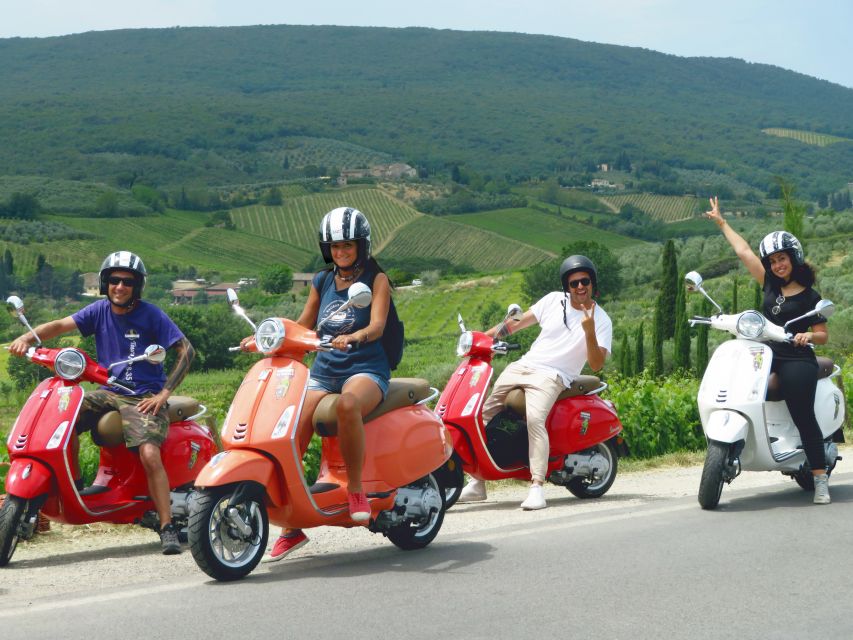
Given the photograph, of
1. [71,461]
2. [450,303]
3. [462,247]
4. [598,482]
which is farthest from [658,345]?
[462,247]

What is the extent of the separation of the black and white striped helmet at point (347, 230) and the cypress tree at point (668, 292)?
4718cm

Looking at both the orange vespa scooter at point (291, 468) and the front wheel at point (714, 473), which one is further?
A: the front wheel at point (714, 473)

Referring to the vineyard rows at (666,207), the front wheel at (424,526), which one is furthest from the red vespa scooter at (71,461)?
the vineyard rows at (666,207)

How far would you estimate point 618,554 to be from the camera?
23.4 ft

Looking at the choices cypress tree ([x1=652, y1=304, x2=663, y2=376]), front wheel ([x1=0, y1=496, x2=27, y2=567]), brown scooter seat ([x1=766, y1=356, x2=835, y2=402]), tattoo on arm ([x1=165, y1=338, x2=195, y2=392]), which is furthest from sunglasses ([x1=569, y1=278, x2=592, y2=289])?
cypress tree ([x1=652, y1=304, x2=663, y2=376])

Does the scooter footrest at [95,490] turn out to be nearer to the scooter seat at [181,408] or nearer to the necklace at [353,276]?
the scooter seat at [181,408]

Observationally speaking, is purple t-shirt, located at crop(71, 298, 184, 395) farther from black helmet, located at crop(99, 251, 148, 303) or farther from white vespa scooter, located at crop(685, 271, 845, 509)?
white vespa scooter, located at crop(685, 271, 845, 509)

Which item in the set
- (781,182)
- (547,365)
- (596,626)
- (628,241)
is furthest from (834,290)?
(628,241)

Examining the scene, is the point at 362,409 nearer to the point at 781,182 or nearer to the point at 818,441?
the point at 818,441

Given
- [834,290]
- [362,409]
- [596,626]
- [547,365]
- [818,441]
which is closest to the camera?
[596,626]

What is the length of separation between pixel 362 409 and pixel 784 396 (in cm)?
342

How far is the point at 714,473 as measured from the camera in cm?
856

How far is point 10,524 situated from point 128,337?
139cm

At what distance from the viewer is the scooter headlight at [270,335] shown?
673 centimetres
